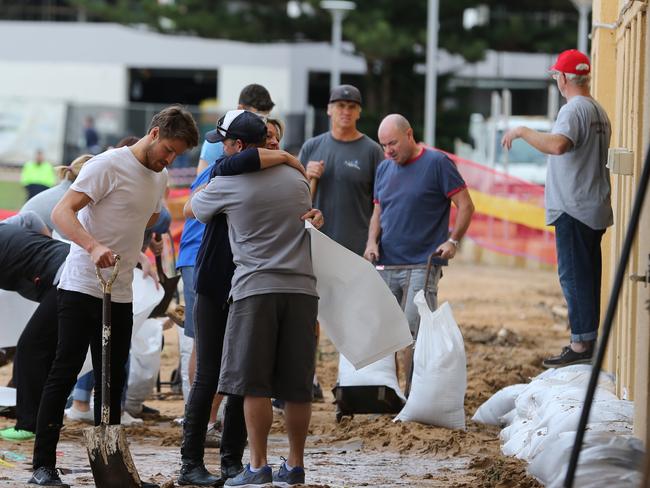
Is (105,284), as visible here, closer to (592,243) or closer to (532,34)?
(592,243)

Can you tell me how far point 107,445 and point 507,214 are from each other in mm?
13621

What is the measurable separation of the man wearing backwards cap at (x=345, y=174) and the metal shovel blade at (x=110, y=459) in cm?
319

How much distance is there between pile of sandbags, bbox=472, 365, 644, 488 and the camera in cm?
509

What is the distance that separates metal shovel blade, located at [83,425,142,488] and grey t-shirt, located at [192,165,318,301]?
86 cm

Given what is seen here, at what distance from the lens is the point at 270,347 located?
241 inches

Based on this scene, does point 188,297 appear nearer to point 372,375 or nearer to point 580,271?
point 372,375

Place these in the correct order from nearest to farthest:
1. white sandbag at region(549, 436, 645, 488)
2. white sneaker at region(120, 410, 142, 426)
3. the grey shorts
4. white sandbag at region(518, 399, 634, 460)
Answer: white sandbag at region(549, 436, 645, 488) → the grey shorts → white sandbag at region(518, 399, 634, 460) → white sneaker at region(120, 410, 142, 426)

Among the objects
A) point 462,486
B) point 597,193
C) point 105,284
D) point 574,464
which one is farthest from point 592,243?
point 574,464

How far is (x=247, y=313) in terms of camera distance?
6.09m

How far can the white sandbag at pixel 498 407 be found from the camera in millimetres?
8359

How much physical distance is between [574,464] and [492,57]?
46.1 m

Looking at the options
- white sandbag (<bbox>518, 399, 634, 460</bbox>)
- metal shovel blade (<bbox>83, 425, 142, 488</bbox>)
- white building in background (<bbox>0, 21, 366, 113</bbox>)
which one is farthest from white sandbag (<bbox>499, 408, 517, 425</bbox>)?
white building in background (<bbox>0, 21, 366, 113</bbox>)

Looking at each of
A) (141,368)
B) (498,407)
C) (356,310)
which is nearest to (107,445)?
(356,310)

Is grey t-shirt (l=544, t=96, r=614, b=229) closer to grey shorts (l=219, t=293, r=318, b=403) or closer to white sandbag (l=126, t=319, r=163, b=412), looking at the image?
grey shorts (l=219, t=293, r=318, b=403)
